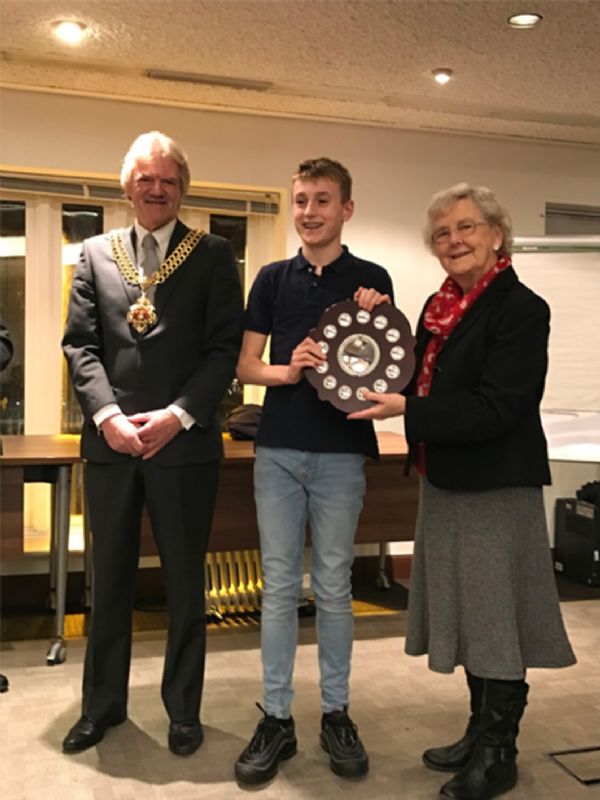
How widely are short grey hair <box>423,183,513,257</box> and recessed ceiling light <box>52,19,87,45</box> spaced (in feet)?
5.64

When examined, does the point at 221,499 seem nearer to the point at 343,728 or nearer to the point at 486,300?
the point at 343,728

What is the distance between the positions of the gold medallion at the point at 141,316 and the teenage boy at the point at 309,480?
0.29m

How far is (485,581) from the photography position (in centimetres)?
221

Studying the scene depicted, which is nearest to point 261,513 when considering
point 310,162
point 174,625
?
point 174,625

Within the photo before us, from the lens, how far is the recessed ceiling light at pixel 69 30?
3.29 meters

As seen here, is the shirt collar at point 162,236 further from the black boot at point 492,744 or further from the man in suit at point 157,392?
the black boot at point 492,744

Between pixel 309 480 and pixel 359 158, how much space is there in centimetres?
273

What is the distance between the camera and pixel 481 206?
226 centimetres

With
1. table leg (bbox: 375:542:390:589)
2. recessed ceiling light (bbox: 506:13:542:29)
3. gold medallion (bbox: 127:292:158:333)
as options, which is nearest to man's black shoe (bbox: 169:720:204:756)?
gold medallion (bbox: 127:292:158:333)

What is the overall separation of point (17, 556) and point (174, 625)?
3.64ft

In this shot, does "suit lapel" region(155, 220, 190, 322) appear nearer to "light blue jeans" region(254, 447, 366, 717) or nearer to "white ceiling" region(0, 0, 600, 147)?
"light blue jeans" region(254, 447, 366, 717)

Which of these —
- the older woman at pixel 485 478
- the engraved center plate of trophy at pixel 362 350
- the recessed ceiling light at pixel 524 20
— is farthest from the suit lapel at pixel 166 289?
the recessed ceiling light at pixel 524 20

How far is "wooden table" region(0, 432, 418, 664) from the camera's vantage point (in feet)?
11.1

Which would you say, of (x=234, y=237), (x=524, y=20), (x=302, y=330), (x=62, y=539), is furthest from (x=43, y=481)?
(x=524, y=20)
